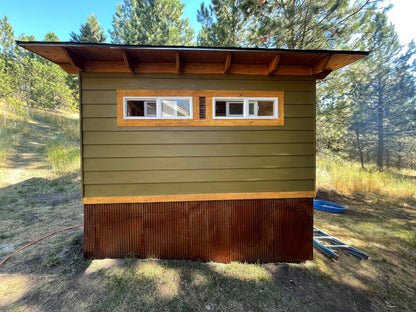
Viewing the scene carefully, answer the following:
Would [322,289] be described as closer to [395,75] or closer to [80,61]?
[80,61]

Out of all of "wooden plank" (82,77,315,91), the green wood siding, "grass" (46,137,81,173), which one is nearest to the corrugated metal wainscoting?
the green wood siding

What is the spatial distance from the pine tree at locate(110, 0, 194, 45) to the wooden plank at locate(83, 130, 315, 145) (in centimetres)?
758

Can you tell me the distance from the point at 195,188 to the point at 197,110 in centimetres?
112

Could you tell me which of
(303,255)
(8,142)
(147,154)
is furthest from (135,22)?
(303,255)

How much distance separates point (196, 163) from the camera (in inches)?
92.6

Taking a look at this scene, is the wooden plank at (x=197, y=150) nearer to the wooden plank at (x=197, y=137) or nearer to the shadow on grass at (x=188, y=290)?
the wooden plank at (x=197, y=137)

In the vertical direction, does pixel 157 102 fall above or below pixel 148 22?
below

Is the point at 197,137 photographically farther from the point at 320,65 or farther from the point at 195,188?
the point at 320,65

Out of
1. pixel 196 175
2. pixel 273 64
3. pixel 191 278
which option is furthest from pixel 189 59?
pixel 191 278

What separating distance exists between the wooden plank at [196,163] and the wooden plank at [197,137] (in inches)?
9.5

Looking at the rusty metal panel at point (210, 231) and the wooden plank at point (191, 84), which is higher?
the wooden plank at point (191, 84)

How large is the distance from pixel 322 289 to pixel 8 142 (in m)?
11.3

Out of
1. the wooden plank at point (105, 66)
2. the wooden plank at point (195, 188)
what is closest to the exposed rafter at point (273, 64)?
the wooden plank at point (195, 188)

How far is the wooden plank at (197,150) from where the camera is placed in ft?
7.38
